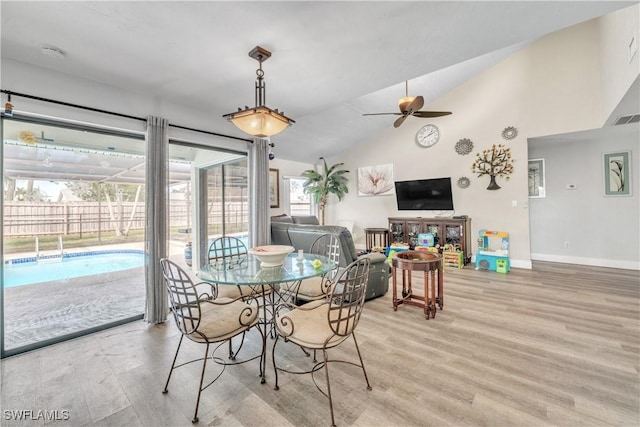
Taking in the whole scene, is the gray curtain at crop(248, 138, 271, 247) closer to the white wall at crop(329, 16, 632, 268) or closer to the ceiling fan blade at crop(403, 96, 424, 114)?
the ceiling fan blade at crop(403, 96, 424, 114)

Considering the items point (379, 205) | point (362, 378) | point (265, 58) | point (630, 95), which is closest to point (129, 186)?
point (265, 58)

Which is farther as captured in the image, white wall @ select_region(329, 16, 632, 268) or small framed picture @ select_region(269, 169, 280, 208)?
small framed picture @ select_region(269, 169, 280, 208)

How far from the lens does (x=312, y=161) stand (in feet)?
24.6

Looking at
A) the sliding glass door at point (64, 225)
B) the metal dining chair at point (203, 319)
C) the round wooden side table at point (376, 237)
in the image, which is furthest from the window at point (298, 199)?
the metal dining chair at point (203, 319)

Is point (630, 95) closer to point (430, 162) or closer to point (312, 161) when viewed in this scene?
point (430, 162)

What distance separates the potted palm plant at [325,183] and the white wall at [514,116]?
63.2 inches

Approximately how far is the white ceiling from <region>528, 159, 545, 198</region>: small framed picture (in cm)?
449

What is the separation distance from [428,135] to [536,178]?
8.07 ft

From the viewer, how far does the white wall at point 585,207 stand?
4.74m

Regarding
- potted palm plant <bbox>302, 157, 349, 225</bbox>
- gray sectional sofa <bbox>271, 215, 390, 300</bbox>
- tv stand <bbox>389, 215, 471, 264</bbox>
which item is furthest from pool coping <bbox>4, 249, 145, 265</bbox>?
tv stand <bbox>389, 215, 471, 264</bbox>

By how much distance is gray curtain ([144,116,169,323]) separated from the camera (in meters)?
2.93

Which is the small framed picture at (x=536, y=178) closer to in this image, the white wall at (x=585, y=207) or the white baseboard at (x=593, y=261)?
the white wall at (x=585, y=207)

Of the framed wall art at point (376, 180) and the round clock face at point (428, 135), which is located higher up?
the round clock face at point (428, 135)

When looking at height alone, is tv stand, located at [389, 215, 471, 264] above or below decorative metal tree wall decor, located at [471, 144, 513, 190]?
below
